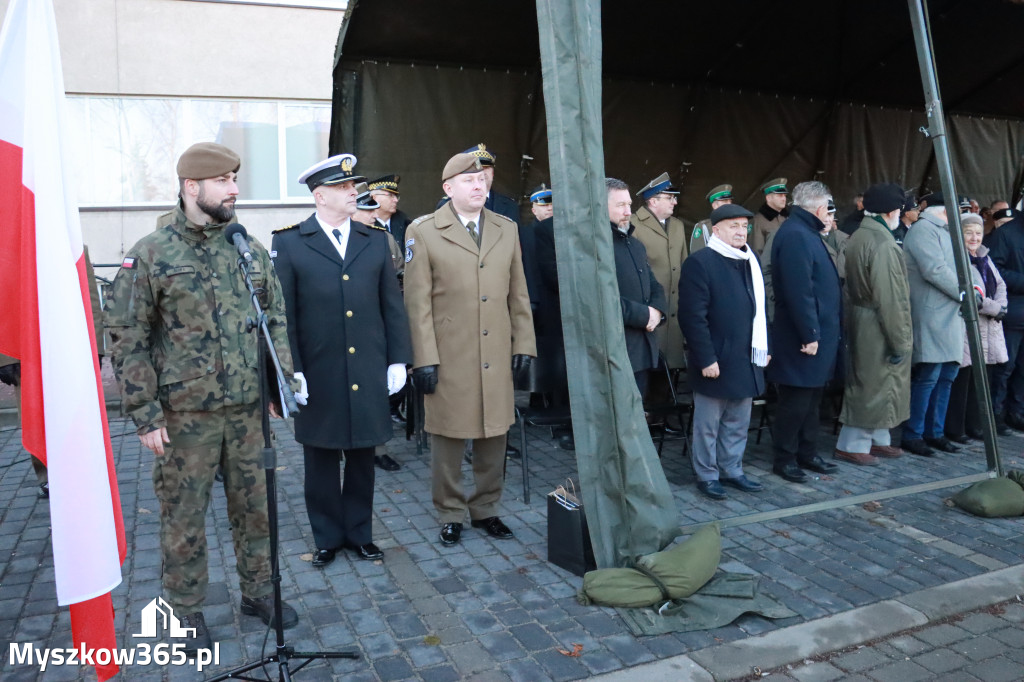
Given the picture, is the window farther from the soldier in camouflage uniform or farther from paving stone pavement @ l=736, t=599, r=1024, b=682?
paving stone pavement @ l=736, t=599, r=1024, b=682

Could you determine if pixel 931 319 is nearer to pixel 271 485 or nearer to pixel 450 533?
pixel 450 533

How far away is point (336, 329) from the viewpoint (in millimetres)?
4301

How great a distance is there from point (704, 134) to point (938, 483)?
435 cm

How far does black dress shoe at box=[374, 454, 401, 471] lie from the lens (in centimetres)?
646

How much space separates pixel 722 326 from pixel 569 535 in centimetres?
201

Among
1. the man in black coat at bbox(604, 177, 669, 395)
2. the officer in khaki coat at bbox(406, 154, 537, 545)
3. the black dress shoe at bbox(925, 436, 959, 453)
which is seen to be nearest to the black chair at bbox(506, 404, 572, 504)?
the man in black coat at bbox(604, 177, 669, 395)

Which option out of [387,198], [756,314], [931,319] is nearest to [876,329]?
[931,319]

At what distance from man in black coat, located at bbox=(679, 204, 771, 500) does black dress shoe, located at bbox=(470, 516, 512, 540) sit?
1541 mm

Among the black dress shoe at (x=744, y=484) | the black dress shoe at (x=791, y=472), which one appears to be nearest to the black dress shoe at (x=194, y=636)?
the black dress shoe at (x=744, y=484)

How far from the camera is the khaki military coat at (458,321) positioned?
467cm

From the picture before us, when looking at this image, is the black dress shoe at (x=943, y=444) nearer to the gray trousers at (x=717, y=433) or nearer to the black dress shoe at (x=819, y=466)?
the black dress shoe at (x=819, y=466)

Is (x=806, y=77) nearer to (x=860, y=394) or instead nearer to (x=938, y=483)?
(x=860, y=394)

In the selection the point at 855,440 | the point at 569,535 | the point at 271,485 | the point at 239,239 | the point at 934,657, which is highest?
the point at 239,239

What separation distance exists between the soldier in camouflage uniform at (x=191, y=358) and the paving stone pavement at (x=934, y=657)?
2.28 meters
